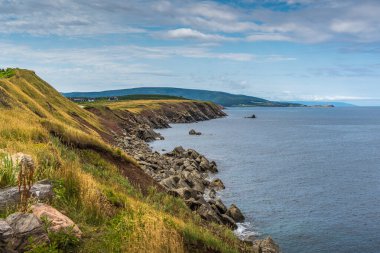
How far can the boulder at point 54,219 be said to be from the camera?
9.57 metres

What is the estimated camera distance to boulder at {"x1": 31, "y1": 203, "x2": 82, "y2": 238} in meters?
9.57

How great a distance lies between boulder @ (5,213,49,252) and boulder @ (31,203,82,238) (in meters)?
0.51

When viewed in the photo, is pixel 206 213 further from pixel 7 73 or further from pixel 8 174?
pixel 7 73

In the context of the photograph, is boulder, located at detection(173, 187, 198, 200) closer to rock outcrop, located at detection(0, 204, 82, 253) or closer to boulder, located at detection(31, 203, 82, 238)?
boulder, located at detection(31, 203, 82, 238)

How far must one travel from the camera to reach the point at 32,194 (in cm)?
1077

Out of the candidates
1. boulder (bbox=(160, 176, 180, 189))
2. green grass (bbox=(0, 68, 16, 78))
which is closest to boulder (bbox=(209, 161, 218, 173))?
boulder (bbox=(160, 176, 180, 189))

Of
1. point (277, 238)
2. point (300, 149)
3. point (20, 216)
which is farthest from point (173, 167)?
point (20, 216)

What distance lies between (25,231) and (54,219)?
109cm

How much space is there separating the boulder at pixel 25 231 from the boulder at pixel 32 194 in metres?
1.43

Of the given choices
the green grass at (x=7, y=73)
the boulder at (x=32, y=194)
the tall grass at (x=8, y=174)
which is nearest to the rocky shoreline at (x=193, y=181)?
the boulder at (x=32, y=194)

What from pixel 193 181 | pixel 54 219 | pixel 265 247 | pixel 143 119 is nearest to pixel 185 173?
pixel 193 181

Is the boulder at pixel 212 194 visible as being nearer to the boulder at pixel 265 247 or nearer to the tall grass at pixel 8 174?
the boulder at pixel 265 247

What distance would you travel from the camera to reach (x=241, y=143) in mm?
91250

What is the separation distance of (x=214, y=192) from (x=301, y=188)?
430 inches
